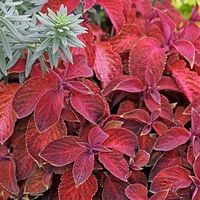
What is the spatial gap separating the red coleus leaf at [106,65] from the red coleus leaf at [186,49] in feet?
0.46

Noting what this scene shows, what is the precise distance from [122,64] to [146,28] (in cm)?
14

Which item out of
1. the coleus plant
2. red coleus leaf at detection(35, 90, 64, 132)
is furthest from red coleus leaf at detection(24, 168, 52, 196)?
red coleus leaf at detection(35, 90, 64, 132)

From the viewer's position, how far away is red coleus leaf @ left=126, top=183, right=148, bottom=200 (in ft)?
3.53

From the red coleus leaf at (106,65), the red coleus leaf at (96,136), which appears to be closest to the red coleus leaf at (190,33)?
the red coleus leaf at (106,65)

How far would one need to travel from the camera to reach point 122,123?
1.16m

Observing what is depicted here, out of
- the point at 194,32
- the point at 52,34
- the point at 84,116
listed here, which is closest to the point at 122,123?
the point at 84,116

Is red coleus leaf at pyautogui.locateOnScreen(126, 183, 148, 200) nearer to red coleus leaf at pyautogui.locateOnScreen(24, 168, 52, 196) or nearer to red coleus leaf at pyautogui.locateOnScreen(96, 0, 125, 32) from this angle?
red coleus leaf at pyautogui.locateOnScreen(24, 168, 52, 196)

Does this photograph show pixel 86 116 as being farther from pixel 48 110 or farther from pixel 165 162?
pixel 165 162

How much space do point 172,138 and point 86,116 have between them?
18 centimetres

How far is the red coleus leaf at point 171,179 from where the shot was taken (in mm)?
1105

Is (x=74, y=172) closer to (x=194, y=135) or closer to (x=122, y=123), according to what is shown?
(x=122, y=123)

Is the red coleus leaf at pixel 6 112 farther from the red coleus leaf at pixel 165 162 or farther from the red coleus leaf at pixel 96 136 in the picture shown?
the red coleus leaf at pixel 165 162

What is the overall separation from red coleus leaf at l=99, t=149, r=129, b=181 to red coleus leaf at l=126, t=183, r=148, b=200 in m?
0.02

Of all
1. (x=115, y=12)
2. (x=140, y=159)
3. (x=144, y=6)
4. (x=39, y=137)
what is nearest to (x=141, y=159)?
(x=140, y=159)
